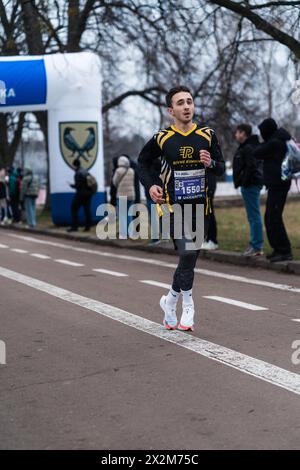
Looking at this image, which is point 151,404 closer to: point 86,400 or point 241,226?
point 86,400

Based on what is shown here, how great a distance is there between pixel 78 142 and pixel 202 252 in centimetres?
915

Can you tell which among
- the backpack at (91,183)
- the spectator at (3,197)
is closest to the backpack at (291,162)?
the backpack at (91,183)

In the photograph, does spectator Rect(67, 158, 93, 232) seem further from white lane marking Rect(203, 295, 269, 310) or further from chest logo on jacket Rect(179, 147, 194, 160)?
chest logo on jacket Rect(179, 147, 194, 160)

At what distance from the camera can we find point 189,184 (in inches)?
299

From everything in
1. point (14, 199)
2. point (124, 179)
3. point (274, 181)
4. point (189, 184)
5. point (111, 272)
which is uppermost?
point (189, 184)

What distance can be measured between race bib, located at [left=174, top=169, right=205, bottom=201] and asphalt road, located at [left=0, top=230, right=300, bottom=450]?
1.15 metres

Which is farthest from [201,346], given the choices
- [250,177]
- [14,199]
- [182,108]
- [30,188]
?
[14,199]

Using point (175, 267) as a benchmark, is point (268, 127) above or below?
above

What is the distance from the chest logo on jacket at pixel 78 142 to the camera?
23938mm

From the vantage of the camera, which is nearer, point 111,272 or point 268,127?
point 268,127

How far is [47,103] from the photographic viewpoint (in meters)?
23.3

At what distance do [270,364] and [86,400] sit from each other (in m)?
1.50

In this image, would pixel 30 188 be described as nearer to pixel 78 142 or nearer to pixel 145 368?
pixel 78 142

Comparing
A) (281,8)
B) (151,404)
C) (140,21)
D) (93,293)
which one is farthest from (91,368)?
(140,21)
